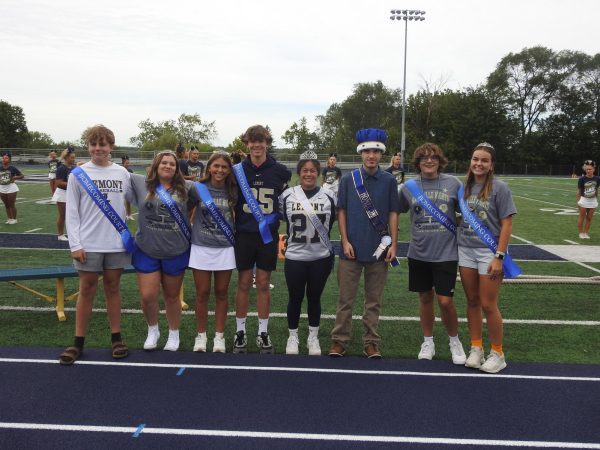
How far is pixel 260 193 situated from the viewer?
4.61 metres

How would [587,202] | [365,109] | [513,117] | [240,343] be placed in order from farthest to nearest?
[365,109] < [513,117] < [587,202] < [240,343]

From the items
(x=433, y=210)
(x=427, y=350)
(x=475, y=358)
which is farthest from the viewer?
(x=427, y=350)

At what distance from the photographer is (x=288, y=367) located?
442 centimetres

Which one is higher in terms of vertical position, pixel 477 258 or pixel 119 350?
pixel 477 258

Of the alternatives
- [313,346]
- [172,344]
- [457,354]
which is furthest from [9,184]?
[457,354]

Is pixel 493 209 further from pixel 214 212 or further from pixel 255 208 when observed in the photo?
pixel 214 212

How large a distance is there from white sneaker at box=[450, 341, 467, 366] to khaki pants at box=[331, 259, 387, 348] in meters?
0.63

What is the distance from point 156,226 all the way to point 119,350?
1.08 meters

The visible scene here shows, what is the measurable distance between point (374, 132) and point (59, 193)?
28.3ft

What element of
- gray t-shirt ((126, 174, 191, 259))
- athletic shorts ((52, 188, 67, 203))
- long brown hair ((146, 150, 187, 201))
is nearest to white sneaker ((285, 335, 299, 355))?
gray t-shirt ((126, 174, 191, 259))

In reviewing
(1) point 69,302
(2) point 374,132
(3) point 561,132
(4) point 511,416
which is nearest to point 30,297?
A: (1) point 69,302

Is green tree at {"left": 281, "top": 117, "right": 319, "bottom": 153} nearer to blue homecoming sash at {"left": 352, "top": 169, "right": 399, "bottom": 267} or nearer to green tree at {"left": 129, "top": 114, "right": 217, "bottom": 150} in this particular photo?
green tree at {"left": 129, "top": 114, "right": 217, "bottom": 150}

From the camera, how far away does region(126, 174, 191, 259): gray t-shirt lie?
4492 millimetres

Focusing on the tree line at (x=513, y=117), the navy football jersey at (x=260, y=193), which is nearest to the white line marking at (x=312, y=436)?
the navy football jersey at (x=260, y=193)
